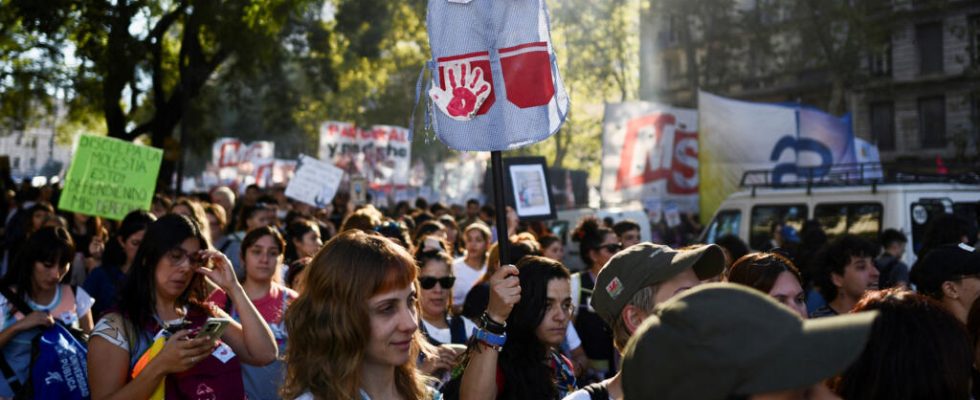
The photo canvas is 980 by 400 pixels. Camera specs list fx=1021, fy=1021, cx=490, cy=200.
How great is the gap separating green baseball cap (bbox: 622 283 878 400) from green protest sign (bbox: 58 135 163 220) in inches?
329

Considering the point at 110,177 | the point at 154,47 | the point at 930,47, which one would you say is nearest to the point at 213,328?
the point at 110,177

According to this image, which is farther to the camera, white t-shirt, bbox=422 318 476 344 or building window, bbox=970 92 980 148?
building window, bbox=970 92 980 148

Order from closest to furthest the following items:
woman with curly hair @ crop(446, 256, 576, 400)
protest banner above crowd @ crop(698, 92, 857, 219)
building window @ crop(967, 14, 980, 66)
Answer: woman with curly hair @ crop(446, 256, 576, 400) → protest banner above crowd @ crop(698, 92, 857, 219) → building window @ crop(967, 14, 980, 66)

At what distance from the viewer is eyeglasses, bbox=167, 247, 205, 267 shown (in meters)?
3.99

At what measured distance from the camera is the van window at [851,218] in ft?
35.5

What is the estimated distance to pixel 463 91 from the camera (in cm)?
392

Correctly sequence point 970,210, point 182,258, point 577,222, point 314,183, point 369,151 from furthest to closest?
1. point 369,151
2. point 577,222
3. point 314,183
4. point 970,210
5. point 182,258

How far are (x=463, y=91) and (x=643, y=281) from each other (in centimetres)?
114

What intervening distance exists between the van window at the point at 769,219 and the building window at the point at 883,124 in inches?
1199

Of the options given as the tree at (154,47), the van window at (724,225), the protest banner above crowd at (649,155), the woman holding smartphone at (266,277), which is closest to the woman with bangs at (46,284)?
the woman holding smartphone at (266,277)

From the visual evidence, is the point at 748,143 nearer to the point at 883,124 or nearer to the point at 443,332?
the point at 443,332

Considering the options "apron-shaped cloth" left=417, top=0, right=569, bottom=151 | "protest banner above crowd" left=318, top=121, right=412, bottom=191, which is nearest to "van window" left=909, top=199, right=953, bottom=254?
"apron-shaped cloth" left=417, top=0, right=569, bottom=151

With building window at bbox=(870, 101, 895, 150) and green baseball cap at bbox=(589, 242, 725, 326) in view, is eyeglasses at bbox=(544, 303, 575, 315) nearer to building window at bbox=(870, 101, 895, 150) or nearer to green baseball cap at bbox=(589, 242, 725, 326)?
green baseball cap at bbox=(589, 242, 725, 326)

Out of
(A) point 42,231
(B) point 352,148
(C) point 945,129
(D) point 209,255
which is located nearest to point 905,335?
(D) point 209,255
